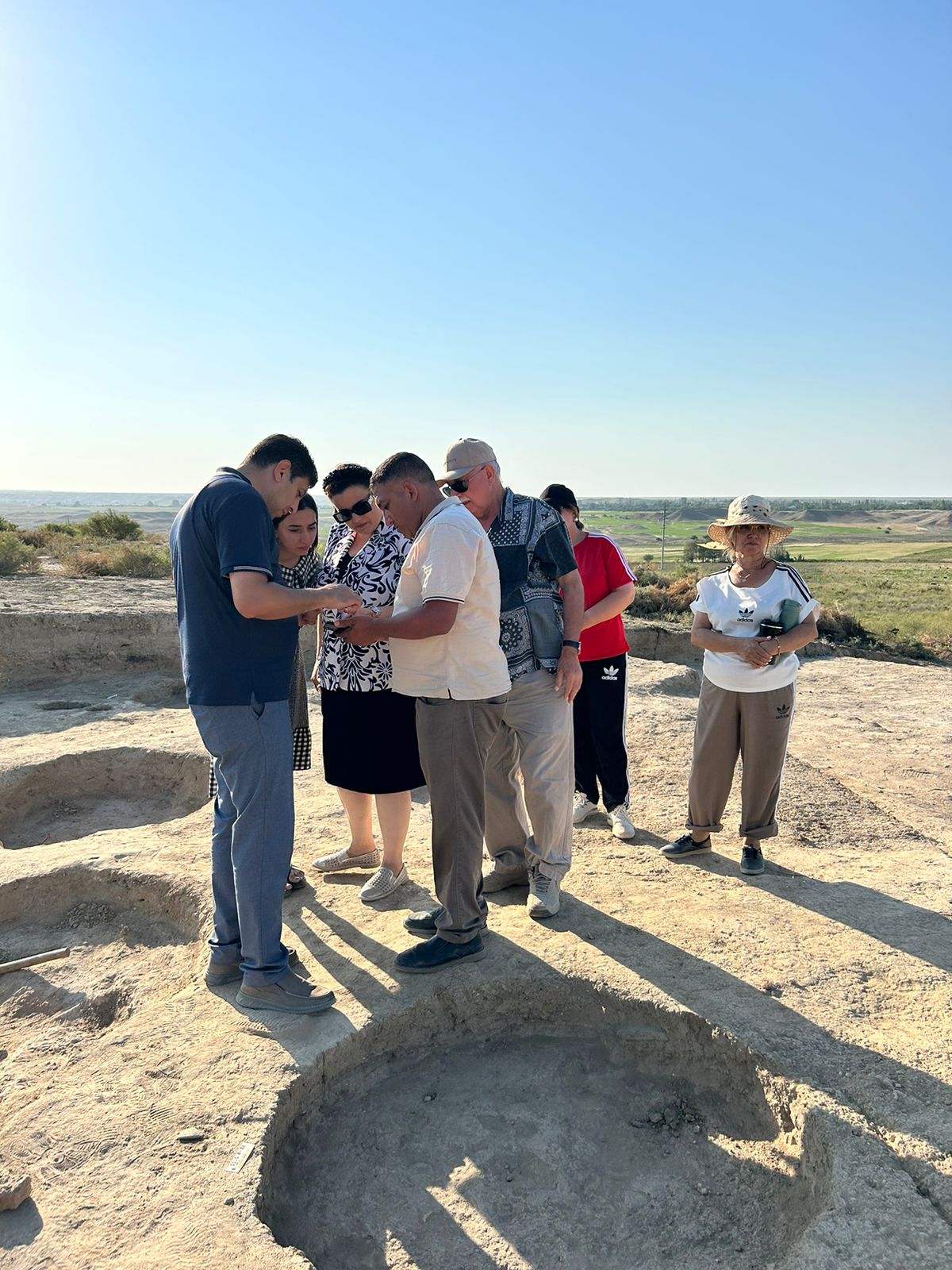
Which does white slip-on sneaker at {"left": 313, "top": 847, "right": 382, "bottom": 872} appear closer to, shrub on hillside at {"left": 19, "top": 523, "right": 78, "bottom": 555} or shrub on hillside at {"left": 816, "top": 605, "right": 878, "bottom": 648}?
shrub on hillside at {"left": 816, "top": 605, "right": 878, "bottom": 648}

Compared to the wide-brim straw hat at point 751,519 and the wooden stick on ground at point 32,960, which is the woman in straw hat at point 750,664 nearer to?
the wide-brim straw hat at point 751,519

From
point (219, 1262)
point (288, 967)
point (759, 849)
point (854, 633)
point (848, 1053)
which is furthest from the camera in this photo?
point (854, 633)

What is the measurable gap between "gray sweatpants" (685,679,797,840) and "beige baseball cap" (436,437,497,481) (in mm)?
1773

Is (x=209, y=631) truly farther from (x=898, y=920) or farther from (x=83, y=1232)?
(x=898, y=920)

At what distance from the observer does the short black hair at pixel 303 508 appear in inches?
119

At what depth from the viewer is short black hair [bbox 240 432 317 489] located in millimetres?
2756

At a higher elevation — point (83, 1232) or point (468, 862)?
point (468, 862)

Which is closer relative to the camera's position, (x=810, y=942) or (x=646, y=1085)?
(x=646, y=1085)

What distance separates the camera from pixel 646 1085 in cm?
279

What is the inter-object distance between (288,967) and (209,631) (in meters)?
1.31

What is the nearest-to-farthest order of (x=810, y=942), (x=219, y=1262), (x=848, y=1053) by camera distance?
1. (x=219, y=1262)
2. (x=848, y=1053)
3. (x=810, y=942)

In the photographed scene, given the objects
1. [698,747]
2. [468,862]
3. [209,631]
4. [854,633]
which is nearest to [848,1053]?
[468,862]

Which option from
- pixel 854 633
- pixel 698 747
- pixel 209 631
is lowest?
pixel 854 633

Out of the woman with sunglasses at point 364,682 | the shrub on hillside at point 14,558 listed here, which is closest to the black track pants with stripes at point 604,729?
the woman with sunglasses at point 364,682
